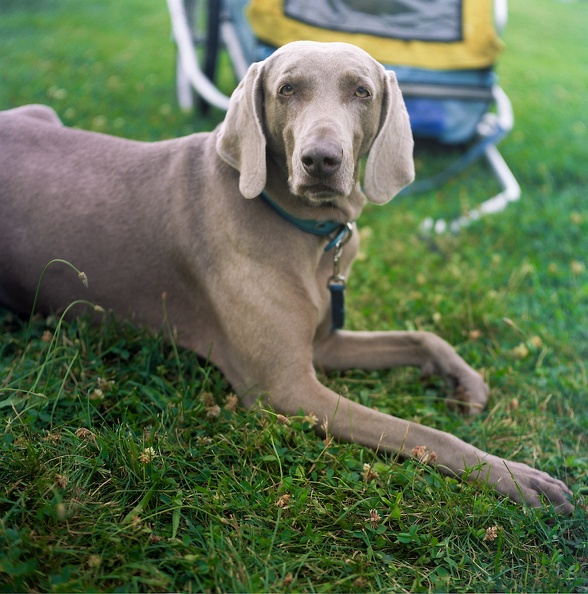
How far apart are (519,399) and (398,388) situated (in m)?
0.52

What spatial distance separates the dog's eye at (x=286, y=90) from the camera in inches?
98.7

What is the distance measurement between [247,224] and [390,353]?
925 millimetres

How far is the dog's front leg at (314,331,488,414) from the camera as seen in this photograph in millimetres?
3020

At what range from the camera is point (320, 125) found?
2359 millimetres

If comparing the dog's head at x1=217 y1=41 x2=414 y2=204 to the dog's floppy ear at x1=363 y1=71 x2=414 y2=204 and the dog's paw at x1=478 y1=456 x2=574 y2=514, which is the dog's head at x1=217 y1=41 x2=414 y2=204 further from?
the dog's paw at x1=478 y1=456 x2=574 y2=514

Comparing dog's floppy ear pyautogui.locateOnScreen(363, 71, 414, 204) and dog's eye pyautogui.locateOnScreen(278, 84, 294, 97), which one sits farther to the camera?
dog's floppy ear pyautogui.locateOnScreen(363, 71, 414, 204)

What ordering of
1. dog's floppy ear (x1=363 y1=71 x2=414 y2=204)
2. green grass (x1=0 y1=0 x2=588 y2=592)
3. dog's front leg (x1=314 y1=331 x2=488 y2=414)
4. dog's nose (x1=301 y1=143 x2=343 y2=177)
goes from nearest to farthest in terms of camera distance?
green grass (x1=0 y1=0 x2=588 y2=592)
dog's nose (x1=301 y1=143 x2=343 y2=177)
dog's floppy ear (x1=363 y1=71 x2=414 y2=204)
dog's front leg (x1=314 y1=331 x2=488 y2=414)

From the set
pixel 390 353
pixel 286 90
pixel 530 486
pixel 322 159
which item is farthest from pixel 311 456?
pixel 286 90

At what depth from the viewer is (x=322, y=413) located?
99.0 inches

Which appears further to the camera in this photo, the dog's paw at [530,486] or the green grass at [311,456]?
the dog's paw at [530,486]

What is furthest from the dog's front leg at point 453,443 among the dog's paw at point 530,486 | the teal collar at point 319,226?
the teal collar at point 319,226

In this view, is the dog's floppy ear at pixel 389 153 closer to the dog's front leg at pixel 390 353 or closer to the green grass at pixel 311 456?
the dog's front leg at pixel 390 353

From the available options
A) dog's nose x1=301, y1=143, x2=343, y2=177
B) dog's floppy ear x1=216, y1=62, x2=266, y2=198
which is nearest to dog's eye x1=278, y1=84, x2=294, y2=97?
dog's floppy ear x1=216, y1=62, x2=266, y2=198

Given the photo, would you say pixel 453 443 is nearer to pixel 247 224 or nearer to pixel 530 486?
pixel 530 486
